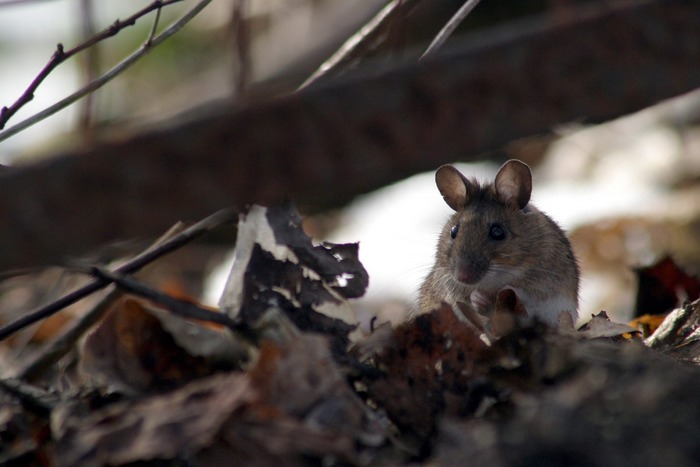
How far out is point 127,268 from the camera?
10.1 feet

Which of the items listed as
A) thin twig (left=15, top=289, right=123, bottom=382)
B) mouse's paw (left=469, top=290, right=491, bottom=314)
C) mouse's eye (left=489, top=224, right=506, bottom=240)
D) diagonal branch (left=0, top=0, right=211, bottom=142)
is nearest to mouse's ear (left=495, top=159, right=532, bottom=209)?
mouse's eye (left=489, top=224, right=506, bottom=240)

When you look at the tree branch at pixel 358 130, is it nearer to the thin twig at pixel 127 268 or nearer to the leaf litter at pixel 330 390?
the leaf litter at pixel 330 390

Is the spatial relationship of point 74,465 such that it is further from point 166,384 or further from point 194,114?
point 194,114

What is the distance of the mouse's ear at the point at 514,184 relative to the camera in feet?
16.3

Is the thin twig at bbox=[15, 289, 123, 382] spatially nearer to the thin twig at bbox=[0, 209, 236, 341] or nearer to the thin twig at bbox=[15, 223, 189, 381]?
the thin twig at bbox=[15, 223, 189, 381]

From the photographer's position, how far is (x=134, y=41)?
12.2 metres

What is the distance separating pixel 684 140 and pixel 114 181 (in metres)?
8.44

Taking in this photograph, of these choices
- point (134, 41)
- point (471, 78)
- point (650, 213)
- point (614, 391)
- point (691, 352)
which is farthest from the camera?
point (134, 41)

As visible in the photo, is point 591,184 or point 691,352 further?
point 591,184

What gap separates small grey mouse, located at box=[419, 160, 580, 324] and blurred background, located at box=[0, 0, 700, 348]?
35 centimetres

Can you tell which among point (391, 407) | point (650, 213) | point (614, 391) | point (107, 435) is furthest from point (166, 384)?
point (650, 213)

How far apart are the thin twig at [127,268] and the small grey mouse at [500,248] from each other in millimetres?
1671

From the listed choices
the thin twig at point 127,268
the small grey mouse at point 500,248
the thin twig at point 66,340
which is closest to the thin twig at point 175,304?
the thin twig at point 127,268

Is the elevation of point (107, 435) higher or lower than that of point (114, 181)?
lower
